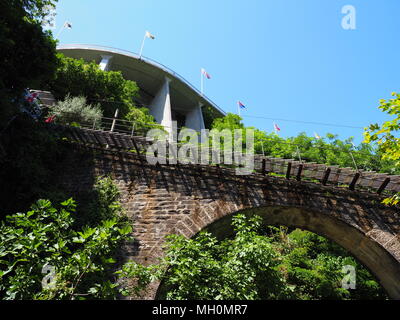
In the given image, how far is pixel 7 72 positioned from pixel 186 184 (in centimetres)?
649

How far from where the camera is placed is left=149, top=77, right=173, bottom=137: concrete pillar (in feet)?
74.0

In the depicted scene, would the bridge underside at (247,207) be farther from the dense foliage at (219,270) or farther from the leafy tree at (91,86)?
the leafy tree at (91,86)

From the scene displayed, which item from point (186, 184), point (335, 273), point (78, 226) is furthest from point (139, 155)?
point (335, 273)

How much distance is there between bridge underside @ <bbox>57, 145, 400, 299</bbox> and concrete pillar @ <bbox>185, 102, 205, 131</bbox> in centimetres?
1732

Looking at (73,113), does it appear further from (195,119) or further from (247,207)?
(195,119)

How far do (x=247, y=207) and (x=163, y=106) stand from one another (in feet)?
55.9

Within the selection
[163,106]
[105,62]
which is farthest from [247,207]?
[105,62]

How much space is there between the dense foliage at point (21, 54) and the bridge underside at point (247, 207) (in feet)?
11.2

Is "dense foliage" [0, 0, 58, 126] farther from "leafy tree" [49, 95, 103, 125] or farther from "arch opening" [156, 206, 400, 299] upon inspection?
"arch opening" [156, 206, 400, 299]

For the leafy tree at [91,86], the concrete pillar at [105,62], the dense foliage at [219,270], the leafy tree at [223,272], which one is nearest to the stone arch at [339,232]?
the dense foliage at [219,270]

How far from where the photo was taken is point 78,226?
8.24 metres

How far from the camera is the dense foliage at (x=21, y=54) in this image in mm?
7988

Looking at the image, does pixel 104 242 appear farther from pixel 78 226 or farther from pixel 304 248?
pixel 304 248

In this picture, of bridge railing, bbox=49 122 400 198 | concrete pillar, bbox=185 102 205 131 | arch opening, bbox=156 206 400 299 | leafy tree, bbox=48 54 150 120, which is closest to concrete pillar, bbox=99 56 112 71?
leafy tree, bbox=48 54 150 120
